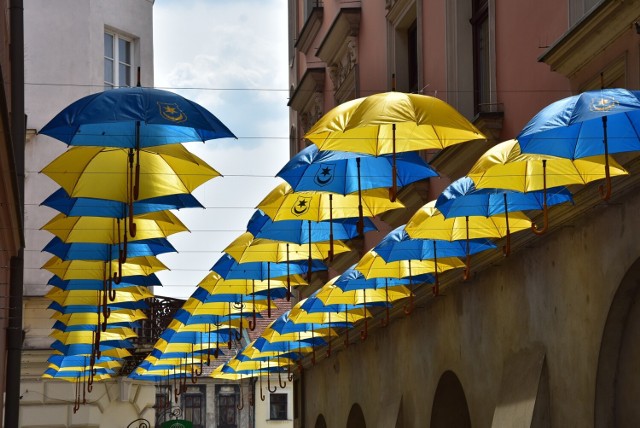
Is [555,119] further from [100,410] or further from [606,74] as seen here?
[100,410]

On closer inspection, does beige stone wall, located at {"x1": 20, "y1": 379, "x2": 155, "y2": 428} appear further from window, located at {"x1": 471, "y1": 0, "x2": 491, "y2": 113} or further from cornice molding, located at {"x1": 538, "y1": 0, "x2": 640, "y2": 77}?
cornice molding, located at {"x1": 538, "y1": 0, "x2": 640, "y2": 77}

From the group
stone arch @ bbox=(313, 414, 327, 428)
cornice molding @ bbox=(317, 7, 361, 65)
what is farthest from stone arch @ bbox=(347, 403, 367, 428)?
cornice molding @ bbox=(317, 7, 361, 65)

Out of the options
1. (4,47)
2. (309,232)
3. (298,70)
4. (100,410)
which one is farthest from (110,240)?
(100,410)

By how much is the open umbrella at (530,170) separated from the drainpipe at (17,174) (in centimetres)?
650

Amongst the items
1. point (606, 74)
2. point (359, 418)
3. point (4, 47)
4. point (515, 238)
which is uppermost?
point (4, 47)

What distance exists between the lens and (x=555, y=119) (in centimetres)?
1300

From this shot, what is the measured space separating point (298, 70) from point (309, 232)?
17.4 metres

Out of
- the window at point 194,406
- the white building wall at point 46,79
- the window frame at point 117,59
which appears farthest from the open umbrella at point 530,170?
the window at point 194,406

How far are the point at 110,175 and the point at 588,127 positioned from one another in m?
7.48

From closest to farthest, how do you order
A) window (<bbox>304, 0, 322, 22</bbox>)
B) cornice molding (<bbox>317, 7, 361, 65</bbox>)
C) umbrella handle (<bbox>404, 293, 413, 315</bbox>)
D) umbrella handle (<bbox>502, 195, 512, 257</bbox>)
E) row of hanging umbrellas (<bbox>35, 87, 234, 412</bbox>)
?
umbrella handle (<bbox>502, 195, 512, 257</bbox>) < row of hanging umbrellas (<bbox>35, 87, 234, 412</bbox>) < umbrella handle (<bbox>404, 293, 413, 315</bbox>) < cornice molding (<bbox>317, 7, 361, 65</bbox>) < window (<bbox>304, 0, 322, 22</bbox>)

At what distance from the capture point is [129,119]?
16.2 m

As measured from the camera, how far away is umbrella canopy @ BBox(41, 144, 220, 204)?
742 inches

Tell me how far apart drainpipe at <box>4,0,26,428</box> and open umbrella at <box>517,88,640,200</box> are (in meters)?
7.53

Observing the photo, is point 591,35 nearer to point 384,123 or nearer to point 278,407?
point 384,123
